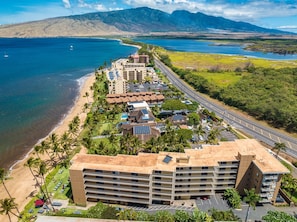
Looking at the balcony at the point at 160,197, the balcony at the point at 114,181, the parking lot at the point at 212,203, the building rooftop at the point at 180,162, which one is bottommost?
the parking lot at the point at 212,203

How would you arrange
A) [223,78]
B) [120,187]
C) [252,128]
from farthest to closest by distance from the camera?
1. [223,78]
2. [252,128]
3. [120,187]

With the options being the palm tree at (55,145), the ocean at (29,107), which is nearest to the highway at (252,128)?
the palm tree at (55,145)

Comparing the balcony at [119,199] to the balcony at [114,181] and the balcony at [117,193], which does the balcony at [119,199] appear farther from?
the balcony at [114,181]

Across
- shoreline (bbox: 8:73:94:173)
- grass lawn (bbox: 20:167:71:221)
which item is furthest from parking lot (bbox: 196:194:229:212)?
shoreline (bbox: 8:73:94:173)

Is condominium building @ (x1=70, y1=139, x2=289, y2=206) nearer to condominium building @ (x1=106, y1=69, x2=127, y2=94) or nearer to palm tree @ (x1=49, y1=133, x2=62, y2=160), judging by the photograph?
palm tree @ (x1=49, y1=133, x2=62, y2=160)

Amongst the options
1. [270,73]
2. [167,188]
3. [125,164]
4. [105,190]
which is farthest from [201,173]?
[270,73]

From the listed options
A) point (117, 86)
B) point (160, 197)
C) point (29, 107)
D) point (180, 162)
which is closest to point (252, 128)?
point (180, 162)

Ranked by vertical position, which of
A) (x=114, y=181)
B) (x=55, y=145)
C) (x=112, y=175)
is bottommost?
(x=55, y=145)

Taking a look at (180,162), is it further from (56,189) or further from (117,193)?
(56,189)
